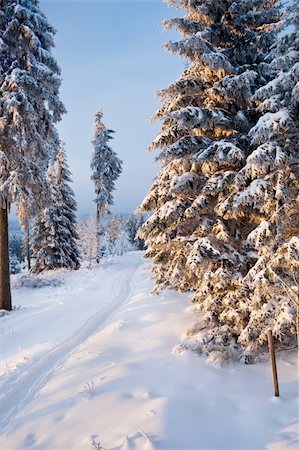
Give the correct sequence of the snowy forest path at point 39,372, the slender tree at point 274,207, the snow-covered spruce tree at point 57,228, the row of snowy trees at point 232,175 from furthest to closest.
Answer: the snow-covered spruce tree at point 57,228
the row of snowy trees at point 232,175
the slender tree at point 274,207
the snowy forest path at point 39,372

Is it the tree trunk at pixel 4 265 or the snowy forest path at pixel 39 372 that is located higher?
the tree trunk at pixel 4 265

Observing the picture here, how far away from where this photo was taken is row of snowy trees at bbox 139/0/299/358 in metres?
6.89

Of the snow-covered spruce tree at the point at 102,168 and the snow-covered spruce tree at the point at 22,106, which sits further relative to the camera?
the snow-covered spruce tree at the point at 102,168

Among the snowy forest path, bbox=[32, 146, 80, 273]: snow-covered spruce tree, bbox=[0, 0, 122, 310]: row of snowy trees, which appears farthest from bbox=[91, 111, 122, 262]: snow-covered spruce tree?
the snowy forest path

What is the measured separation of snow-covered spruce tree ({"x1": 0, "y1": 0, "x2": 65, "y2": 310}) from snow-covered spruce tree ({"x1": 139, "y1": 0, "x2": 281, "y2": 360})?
5217mm

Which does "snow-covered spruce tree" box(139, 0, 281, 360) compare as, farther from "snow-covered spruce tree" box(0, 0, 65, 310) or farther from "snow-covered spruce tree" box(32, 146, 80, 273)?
"snow-covered spruce tree" box(32, 146, 80, 273)

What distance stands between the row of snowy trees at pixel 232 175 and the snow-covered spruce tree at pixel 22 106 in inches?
203

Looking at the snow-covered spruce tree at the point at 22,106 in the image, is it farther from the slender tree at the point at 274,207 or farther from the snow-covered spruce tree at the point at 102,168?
the snow-covered spruce tree at the point at 102,168

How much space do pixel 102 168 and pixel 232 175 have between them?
2416 cm

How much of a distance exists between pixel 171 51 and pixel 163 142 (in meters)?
2.48

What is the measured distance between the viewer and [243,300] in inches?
289

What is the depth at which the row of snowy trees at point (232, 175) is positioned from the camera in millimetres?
6891

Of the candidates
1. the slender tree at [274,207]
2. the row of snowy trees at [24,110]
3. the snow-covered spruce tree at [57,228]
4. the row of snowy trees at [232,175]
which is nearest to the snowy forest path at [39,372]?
the row of snowy trees at [232,175]

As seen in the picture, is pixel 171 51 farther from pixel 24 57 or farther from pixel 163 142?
pixel 24 57
